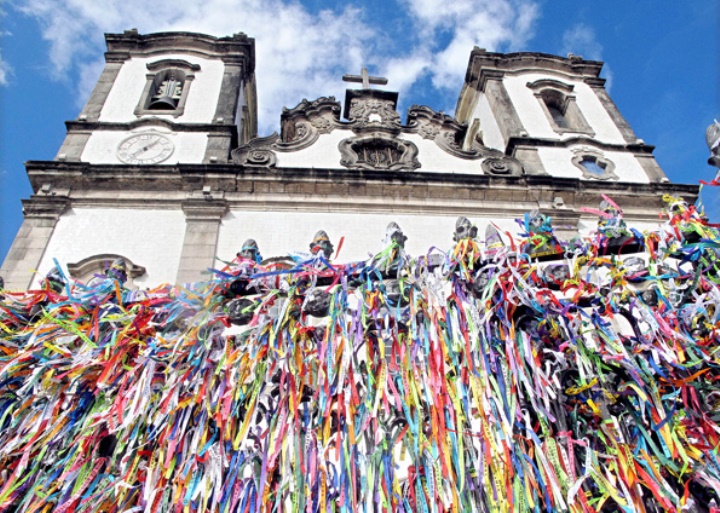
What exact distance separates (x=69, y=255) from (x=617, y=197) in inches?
466

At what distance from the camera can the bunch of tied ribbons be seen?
5000 millimetres

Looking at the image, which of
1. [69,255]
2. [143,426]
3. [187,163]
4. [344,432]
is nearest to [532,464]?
[344,432]

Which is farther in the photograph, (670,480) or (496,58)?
(496,58)

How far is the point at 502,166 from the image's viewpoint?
45.1 ft

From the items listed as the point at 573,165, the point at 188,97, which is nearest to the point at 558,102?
the point at 573,165

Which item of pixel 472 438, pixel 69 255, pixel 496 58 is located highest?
pixel 496 58

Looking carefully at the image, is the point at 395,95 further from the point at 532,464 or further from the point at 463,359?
the point at 532,464

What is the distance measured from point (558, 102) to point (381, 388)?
14704 mm

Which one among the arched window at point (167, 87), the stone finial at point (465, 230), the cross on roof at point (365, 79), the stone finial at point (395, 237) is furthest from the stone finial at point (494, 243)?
the cross on roof at point (365, 79)

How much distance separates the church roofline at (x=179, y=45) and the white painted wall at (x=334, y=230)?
24.3 ft

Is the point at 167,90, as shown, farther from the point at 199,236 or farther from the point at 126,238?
the point at 199,236

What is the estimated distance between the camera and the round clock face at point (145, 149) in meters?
13.2

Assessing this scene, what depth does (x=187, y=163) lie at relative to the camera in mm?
12641

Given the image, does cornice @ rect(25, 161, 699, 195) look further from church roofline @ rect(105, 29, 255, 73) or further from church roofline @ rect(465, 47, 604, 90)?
church roofline @ rect(465, 47, 604, 90)
